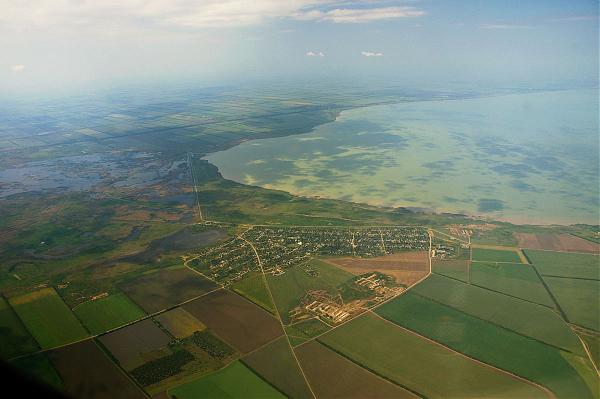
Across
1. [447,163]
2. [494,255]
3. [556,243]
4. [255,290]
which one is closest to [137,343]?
[255,290]

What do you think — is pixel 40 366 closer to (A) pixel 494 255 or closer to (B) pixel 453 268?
(B) pixel 453 268

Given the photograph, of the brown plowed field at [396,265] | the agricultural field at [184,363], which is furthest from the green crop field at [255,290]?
the brown plowed field at [396,265]

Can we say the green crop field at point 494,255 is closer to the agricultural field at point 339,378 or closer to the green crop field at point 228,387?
the agricultural field at point 339,378

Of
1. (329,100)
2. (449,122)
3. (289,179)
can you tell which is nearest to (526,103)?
(449,122)

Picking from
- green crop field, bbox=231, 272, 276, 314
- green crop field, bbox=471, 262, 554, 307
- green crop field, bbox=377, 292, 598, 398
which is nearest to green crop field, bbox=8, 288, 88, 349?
green crop field, bbox=231, 272, 276, 314

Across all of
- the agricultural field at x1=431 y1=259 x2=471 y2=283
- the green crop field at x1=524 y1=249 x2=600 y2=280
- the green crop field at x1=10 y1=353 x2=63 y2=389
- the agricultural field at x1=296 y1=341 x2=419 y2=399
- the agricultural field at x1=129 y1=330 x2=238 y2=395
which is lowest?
the green crop field at x1=524 y1=249 x2=600 y2=280

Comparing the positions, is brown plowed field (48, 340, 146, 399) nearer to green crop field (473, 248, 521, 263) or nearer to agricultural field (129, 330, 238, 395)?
agricultural field (129, 330, 238, 395)
